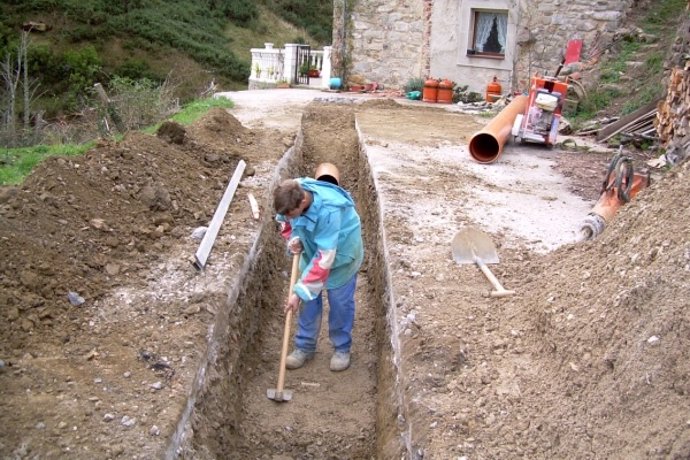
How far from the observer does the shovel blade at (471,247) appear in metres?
5.28

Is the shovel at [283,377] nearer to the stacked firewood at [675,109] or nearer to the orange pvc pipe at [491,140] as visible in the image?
the orange pvc pipe at [491,140]

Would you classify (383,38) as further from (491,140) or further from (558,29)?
(491,140)

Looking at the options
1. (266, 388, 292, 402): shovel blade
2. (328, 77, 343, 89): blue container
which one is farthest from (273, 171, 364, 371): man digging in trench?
(328, 77, 343, 89): blue container

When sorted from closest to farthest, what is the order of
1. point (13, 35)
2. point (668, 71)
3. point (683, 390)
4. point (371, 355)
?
point (683, 390), point (371, 355), point (668, 71), point (13, 35)

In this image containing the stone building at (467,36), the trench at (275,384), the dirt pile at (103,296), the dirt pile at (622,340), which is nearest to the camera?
the dirt pile at (622,340)

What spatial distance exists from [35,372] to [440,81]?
1284 centimetres

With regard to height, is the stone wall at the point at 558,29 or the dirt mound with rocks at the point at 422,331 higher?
the stone wall at the point at 558,29

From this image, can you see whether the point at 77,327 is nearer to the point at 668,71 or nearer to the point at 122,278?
the point at 122,278

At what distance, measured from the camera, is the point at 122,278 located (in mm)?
4727

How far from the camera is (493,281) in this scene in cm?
479

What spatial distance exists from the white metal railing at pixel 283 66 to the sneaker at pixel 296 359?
14339mm

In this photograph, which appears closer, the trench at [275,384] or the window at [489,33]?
the trench at [275,384]

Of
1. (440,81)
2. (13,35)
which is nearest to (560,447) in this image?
(440,81)

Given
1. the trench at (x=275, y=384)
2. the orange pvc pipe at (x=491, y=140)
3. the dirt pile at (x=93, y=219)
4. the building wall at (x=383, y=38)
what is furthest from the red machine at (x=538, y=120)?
the building wall at (x=383, y=38)
